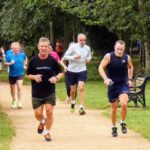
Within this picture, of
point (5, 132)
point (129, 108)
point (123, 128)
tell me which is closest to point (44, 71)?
point (5, 132)

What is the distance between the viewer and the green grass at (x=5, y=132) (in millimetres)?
10914

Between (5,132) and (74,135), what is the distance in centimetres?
145

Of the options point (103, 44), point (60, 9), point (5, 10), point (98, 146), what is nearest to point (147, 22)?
point (60, 9)

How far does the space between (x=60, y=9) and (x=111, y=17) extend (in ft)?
15.8

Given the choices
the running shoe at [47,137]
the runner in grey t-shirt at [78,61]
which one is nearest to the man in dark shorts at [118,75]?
the running shoe at [47,137]

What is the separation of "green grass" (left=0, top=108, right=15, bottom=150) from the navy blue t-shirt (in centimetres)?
234

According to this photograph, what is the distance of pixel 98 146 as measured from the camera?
1067 centimetres

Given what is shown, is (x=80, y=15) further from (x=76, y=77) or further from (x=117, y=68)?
(x=117, y=68)

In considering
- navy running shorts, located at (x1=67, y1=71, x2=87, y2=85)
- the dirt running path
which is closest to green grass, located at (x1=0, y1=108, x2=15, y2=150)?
the dirt running path

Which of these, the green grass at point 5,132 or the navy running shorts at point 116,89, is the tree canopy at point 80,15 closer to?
the green grass at point 5,132

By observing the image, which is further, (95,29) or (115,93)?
(95,29)

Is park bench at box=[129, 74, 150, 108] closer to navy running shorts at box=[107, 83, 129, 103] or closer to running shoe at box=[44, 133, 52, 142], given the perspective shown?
navy running shorts at box=[107, 83, 129, 103]

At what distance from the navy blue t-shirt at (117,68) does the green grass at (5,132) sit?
234cm

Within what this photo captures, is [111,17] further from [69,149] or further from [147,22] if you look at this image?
[69,149]
